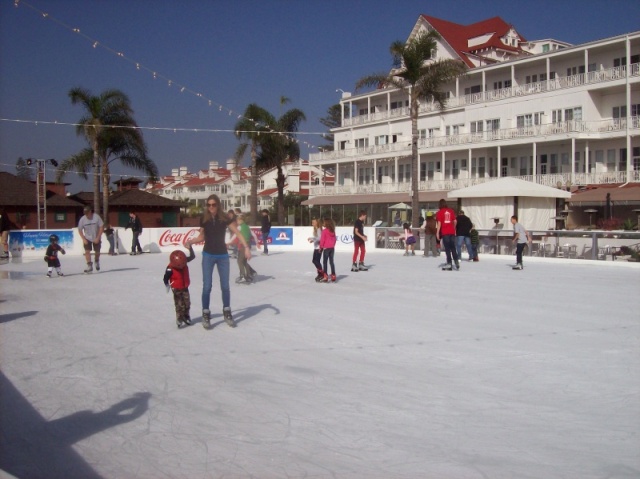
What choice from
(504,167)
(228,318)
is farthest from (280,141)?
(228,318)

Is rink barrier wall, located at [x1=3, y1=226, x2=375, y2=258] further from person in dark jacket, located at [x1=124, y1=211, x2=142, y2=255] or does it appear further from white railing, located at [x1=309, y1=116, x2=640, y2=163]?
white railing, located at [x1=309, y1=116, x2=640, y2=163]

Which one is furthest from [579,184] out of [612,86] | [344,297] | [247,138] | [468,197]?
[344,297]

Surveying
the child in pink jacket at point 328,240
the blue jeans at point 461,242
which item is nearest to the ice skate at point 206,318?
the child in pink jacket at point 328,240

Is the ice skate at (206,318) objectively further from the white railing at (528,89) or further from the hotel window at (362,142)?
the hotel window at (362,142)

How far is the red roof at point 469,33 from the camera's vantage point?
169ft

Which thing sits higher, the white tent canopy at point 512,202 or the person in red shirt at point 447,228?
the white tent canopy at point 512,202

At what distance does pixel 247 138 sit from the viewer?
43625mm

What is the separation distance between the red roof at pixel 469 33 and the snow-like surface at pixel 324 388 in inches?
1727

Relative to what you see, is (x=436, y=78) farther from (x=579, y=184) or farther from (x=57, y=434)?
(x=57, y=434)

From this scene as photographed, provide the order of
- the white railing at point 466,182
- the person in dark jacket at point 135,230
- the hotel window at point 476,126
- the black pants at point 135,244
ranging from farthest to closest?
1. the hotel window at point 476,126
2. the white railing at point 466,182
3. the black pants at point 135,244
4. the person in dark jacket at point 135,230

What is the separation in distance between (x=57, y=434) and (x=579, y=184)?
38.5m

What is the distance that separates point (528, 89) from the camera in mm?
42719

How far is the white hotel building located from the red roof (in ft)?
0.32

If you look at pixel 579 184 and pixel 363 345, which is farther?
pixel 579 184
